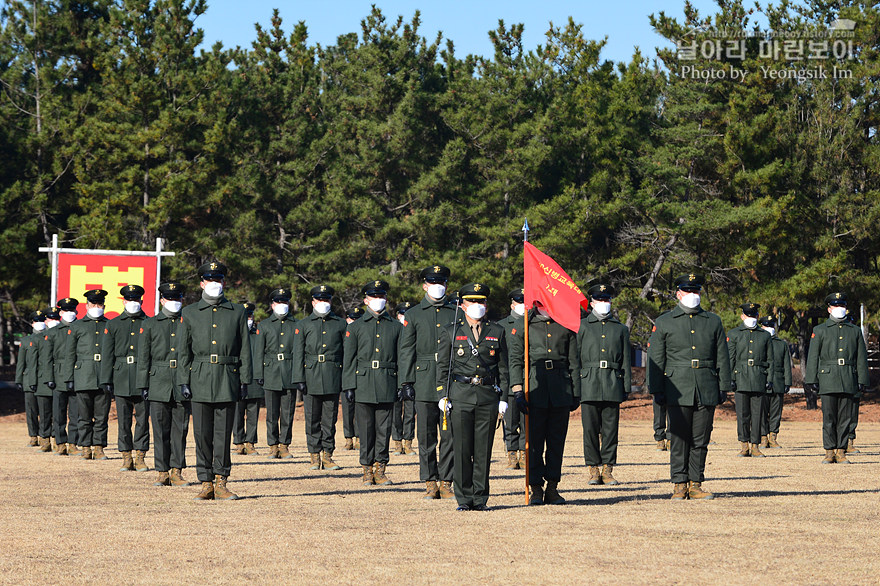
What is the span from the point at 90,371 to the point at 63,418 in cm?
271

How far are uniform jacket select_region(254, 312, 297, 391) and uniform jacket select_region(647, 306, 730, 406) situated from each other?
7.62m

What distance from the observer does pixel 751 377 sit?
66.6 feet

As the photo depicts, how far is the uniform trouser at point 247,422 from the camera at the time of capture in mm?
19609

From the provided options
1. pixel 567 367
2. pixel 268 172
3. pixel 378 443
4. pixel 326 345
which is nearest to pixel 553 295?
pixel 567 367

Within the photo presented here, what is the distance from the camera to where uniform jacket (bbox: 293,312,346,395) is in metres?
16.8

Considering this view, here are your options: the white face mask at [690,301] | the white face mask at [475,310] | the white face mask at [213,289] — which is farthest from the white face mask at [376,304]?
the white face mask at [690,301]

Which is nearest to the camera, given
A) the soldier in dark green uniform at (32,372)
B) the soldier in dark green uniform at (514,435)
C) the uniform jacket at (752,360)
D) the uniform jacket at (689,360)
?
the uniform jacket at (689,360)

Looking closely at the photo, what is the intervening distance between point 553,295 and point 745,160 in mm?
25264

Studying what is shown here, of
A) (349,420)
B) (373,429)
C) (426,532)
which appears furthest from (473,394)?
(349,420)

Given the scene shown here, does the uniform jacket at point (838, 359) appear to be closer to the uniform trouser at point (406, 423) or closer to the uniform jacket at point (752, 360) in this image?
the uniform jacket at point (752, 360)

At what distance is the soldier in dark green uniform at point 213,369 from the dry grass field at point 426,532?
1.67 feet

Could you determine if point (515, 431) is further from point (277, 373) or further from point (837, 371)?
point (837, 371)

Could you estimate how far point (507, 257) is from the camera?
38.3 metres

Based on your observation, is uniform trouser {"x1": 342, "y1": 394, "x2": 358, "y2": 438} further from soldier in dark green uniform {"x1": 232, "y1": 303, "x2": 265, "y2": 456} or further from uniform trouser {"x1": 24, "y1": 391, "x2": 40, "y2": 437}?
uniform trouser {"x1": 24, "y1": 391, "x2": 40, "y2": 437}
